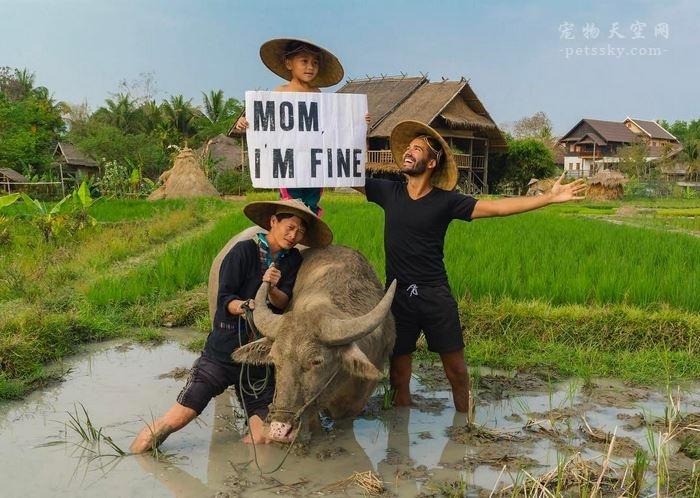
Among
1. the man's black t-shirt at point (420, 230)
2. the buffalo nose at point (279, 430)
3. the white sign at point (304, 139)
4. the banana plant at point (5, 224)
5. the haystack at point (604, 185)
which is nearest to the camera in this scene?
the buffalo nose at point (279, 430)

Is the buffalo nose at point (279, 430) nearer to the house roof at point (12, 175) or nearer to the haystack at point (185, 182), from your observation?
the haystack at point (185, 182)

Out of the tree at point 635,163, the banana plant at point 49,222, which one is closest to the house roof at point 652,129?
the tree at point 635,163

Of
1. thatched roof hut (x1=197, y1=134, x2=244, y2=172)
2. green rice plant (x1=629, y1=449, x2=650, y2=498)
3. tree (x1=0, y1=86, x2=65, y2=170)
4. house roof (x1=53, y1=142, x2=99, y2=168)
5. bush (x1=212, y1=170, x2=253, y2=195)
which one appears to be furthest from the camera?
thatched roof hut (x1=197, y1=134, x2=244, y2=172)

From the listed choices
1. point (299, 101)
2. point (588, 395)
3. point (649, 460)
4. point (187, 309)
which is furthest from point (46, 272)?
point (649, 460)

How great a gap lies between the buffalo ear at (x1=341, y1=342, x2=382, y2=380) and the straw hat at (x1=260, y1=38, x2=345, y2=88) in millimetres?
1758

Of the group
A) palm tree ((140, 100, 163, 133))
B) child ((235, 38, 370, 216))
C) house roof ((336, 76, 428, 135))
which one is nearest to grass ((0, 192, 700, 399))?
child ((235, 38, 370, 216))

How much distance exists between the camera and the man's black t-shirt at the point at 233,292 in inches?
123

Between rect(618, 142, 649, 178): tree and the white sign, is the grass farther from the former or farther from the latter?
rect(618, 142, 649, 178): tree

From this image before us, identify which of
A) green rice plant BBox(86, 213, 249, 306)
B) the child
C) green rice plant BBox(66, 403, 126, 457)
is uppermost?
the child

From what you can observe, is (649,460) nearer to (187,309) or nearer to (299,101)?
(299,101)

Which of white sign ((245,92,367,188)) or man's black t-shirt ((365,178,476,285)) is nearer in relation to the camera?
man's black t-shirt ((365,178,476,285))

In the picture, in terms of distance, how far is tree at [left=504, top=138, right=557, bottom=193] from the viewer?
2569 cm

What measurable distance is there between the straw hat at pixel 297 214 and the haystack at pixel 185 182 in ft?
54.6

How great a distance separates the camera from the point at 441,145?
11.3 ft
